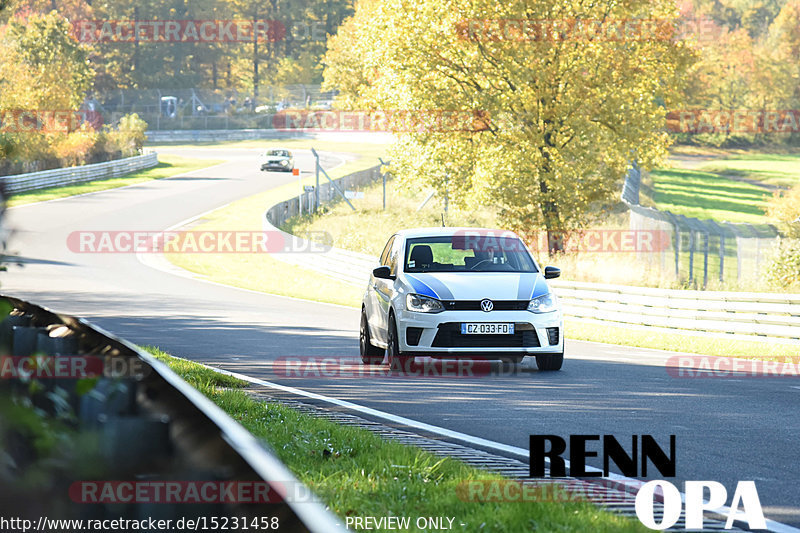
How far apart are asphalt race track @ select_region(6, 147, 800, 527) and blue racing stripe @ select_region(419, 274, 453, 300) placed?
93cm

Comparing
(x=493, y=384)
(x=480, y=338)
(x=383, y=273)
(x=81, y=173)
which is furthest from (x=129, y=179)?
(x=493, y=384)

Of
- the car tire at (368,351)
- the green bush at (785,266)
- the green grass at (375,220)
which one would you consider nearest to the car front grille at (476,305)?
the car tire at (368,351)

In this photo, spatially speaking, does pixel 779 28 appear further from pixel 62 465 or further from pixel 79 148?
pixel 62 465

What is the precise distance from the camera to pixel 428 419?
970 cm

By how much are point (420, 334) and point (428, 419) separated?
325cm

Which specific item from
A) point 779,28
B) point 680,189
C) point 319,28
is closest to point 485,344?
point 680,189

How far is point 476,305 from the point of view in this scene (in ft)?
42.5

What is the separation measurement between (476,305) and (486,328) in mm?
287

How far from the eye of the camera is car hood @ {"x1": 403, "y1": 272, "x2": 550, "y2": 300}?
42.8 ft

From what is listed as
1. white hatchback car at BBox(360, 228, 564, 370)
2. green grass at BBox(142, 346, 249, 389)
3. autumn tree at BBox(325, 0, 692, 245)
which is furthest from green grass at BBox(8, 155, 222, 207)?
green grass at BBox(142, 346, 249, 389)

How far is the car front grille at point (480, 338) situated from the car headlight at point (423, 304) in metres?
0.23

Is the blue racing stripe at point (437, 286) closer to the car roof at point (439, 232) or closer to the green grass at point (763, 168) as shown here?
the car roof at point (439, 232)

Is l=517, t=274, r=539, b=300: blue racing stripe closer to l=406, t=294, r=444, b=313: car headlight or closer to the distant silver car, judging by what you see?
l=406, t=294, r=444, b=313: car headlight

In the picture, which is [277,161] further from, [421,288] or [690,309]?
[421,288]
